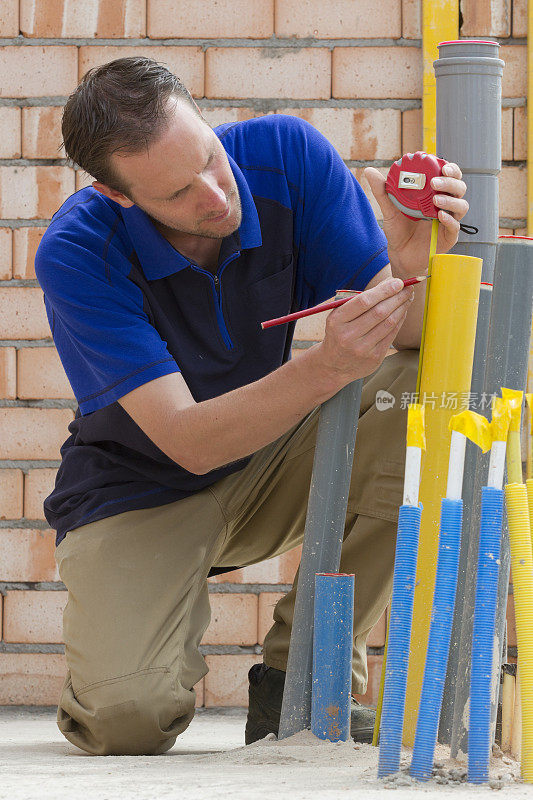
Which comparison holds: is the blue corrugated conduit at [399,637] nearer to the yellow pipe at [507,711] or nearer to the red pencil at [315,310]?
the yellow pipe at [507,711]

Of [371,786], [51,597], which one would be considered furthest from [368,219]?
[51,597]

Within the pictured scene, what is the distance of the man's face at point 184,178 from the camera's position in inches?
59.5

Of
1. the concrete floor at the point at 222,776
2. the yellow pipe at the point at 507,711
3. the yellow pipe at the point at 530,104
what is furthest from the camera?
the yellow pipe at the point at 530,104

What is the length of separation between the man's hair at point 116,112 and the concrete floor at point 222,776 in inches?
36.2

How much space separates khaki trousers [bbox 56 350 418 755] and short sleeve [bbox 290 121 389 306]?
0.18 meters

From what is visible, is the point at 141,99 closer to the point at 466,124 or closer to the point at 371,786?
the point at 466,124

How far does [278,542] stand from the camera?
6.26ft

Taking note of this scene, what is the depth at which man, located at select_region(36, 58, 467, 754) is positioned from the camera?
154cm

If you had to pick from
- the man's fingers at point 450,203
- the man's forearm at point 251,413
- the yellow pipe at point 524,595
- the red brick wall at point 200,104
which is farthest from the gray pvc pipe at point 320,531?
the red brick wall at point 200,104

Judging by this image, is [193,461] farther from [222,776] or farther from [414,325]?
[222,776]

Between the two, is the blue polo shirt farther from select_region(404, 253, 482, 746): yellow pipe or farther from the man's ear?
select_region(404, 253, 482, 746): yellow pipe

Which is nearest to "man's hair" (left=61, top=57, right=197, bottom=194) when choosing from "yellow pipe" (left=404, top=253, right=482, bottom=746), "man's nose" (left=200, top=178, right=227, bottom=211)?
"man's nose" (left=200, top=178, right=227, bottom=211)

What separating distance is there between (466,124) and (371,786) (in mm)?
843

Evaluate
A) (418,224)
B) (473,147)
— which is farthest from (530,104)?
(473,147)
